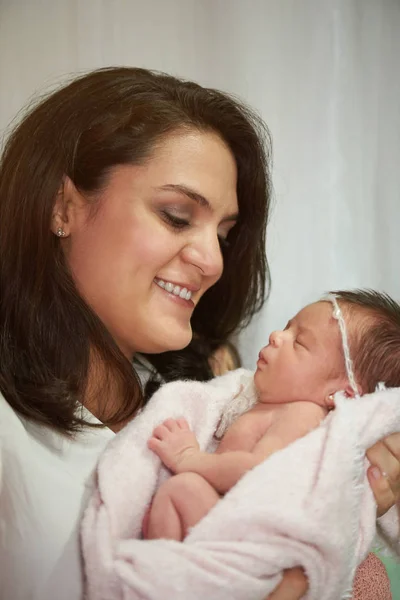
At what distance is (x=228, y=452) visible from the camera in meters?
0.80

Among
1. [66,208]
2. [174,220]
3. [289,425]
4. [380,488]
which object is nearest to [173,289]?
[174,220]

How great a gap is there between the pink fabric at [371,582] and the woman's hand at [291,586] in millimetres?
187

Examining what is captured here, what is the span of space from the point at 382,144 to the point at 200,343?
0.54 metres

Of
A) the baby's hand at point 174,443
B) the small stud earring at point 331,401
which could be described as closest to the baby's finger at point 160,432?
the baby's hand at point 174,443

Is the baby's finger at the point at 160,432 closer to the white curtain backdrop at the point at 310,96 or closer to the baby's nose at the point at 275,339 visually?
the baby's nose at the point at 275,339

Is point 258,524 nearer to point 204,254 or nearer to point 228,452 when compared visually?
point 228,452

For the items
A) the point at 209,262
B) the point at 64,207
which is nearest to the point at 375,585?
the point at 209,262

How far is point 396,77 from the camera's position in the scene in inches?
50.1

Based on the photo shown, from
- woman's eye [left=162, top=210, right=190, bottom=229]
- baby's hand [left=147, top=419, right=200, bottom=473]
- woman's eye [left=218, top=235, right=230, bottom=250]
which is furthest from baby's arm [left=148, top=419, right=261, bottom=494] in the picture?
woman's eye [left=218, top=235, right=230, bottom=250]

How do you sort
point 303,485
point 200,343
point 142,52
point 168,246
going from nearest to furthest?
point 303,485 < point 168,246 < point 142,52 < point 200,343

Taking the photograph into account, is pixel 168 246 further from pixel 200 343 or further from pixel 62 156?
pixel 200 343

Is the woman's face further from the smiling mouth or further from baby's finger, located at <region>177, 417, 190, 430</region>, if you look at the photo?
baby's finger, located at <region>177, 417, 190, 430</region>

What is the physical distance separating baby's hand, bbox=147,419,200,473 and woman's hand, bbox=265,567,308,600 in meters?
0.17

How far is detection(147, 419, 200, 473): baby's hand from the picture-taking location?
2.66 ft
